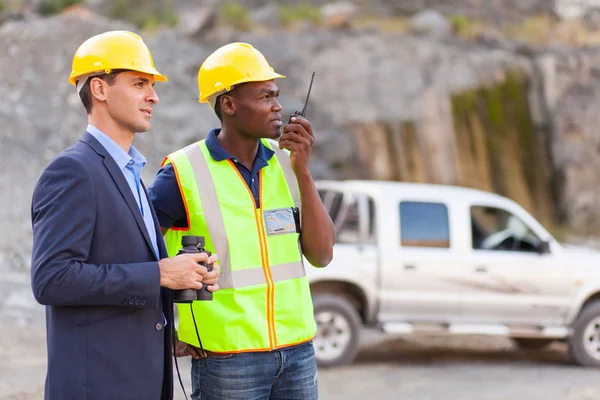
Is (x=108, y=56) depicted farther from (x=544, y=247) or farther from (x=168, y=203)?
(x=544, y=247)

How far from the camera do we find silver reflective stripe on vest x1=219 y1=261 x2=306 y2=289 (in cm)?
351

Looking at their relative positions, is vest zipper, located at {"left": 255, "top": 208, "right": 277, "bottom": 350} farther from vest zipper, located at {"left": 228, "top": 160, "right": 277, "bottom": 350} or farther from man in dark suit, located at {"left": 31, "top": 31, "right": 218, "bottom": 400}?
man in dark suit, located at {"left": 31, "top": 31, "right": 218, "bottom": 400}

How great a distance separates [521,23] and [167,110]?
17385mm

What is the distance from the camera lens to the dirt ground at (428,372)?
8.45 metres

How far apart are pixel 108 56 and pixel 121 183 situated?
462 mm

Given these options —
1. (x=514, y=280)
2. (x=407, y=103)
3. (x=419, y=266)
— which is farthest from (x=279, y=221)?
(x=407, y=103)

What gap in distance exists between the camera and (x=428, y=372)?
969 cm

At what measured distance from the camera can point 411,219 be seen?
9789 millimetres

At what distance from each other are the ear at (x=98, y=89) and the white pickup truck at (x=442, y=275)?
641 centimetres

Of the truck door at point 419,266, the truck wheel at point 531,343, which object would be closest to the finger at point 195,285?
the truck door at point 419,266

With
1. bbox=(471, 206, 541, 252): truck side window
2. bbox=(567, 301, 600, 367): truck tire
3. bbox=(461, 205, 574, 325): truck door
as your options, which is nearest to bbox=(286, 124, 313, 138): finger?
bbox=(461, 205, 574, 325): truck door

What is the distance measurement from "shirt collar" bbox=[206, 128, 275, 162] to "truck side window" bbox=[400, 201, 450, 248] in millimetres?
6054

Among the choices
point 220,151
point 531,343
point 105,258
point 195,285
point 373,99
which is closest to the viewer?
point 105,258

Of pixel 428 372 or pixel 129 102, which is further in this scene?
pixel 428 372
